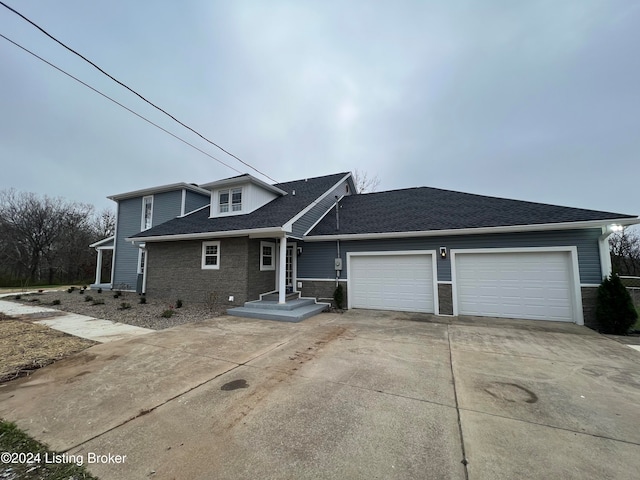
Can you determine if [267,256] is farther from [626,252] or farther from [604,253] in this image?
[626,252]

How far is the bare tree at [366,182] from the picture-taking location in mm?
22453

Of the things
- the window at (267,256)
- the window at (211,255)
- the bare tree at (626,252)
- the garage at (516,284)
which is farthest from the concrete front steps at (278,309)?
the bare tree at (626,252)

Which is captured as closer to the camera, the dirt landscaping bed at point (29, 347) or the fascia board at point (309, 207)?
the dirt landscaping bed at point (29, 347)

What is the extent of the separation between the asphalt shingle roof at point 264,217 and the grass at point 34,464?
6.60 m

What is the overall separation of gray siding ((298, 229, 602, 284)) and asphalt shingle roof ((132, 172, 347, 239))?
1.79 m

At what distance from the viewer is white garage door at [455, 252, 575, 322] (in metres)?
7.30

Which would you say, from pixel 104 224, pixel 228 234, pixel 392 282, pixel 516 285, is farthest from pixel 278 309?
pixel 104 224

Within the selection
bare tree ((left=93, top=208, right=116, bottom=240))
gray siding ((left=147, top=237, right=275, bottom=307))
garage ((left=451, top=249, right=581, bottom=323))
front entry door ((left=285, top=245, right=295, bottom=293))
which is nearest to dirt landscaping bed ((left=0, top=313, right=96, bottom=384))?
gray siding ((left=147, top=237, right=275, bottom=307))

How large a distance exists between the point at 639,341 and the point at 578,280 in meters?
1.81

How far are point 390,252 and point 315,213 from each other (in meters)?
3.69

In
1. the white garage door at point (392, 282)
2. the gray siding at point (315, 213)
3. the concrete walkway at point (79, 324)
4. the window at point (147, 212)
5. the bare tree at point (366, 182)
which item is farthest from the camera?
the bare tree at point (366, 182)

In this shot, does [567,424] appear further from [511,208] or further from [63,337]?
[63,337]

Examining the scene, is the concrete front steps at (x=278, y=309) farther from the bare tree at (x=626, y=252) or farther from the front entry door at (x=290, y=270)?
the bare tree at (x=626, y=252)

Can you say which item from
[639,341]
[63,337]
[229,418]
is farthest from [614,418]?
[63,337]
